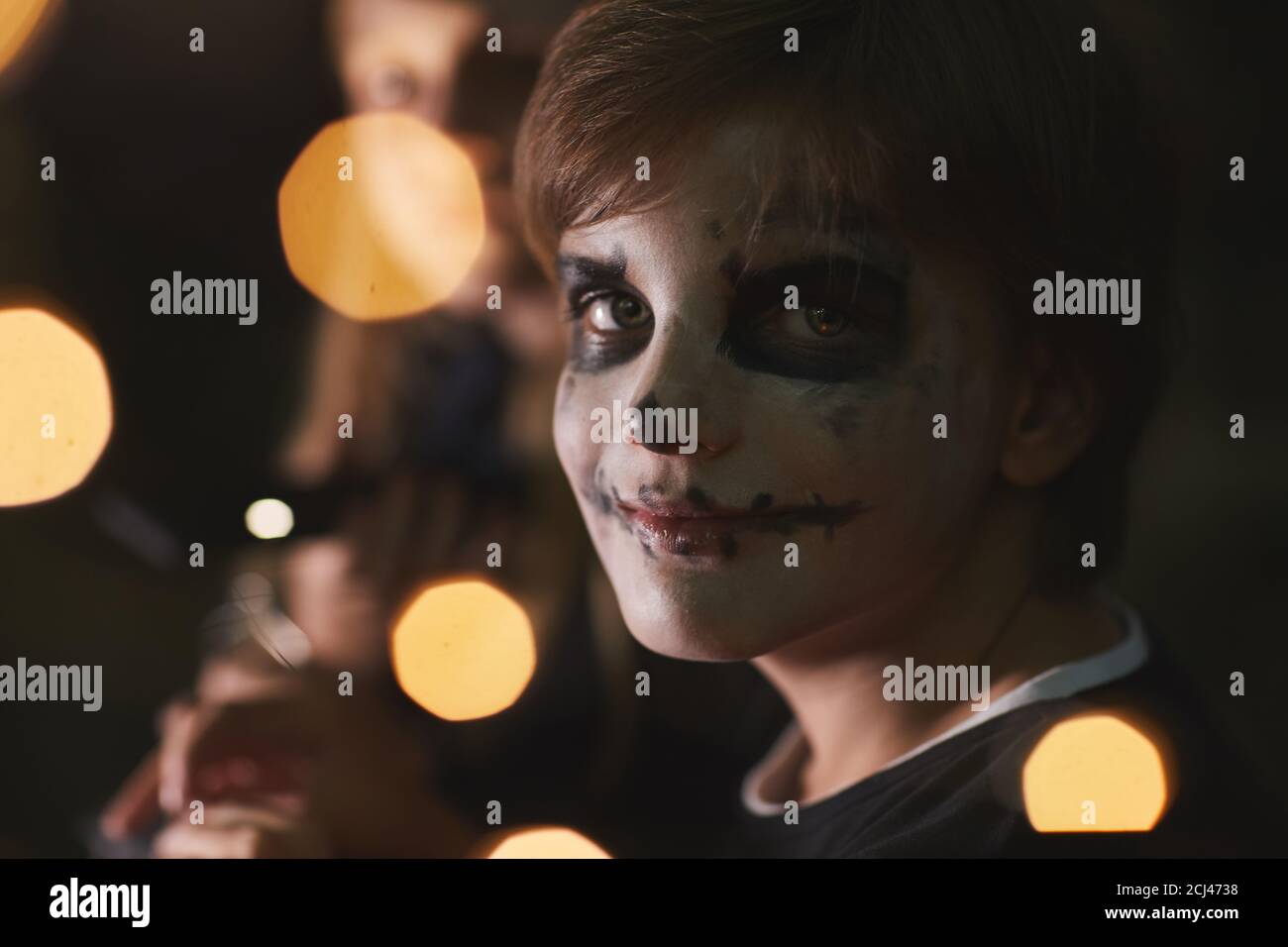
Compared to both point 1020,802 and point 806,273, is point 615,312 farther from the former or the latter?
point 1020,802

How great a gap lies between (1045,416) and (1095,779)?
0.82ft

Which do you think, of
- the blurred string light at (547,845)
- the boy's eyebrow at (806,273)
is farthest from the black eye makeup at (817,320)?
the blurred string light at (547,845)

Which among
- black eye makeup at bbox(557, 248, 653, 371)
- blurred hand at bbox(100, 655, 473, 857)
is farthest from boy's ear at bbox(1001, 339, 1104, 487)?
blurred hand at bbox(100, 655, 473, 857)

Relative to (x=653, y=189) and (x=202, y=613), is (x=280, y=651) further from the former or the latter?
(x=653, y=189)

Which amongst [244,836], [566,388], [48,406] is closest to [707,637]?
[566,388]

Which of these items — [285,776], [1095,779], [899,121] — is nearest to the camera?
[899,121]

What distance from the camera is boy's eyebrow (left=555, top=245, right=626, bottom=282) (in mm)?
642

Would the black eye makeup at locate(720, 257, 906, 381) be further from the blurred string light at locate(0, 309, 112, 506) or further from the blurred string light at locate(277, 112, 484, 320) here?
the blurred string light at locate(0, 309, 112, 506)

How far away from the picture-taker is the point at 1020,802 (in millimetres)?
665

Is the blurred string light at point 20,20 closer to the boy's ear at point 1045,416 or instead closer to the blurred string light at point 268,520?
the blurred string light at point 268,520

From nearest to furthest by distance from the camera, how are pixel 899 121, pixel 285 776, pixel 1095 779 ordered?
pixel 899 121
pixel 1095 779
pixel 285 776

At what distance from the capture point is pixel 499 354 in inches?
34.2

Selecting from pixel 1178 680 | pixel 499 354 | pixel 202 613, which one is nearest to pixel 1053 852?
pixel 1178 680

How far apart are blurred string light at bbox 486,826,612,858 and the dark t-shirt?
0.11 m
